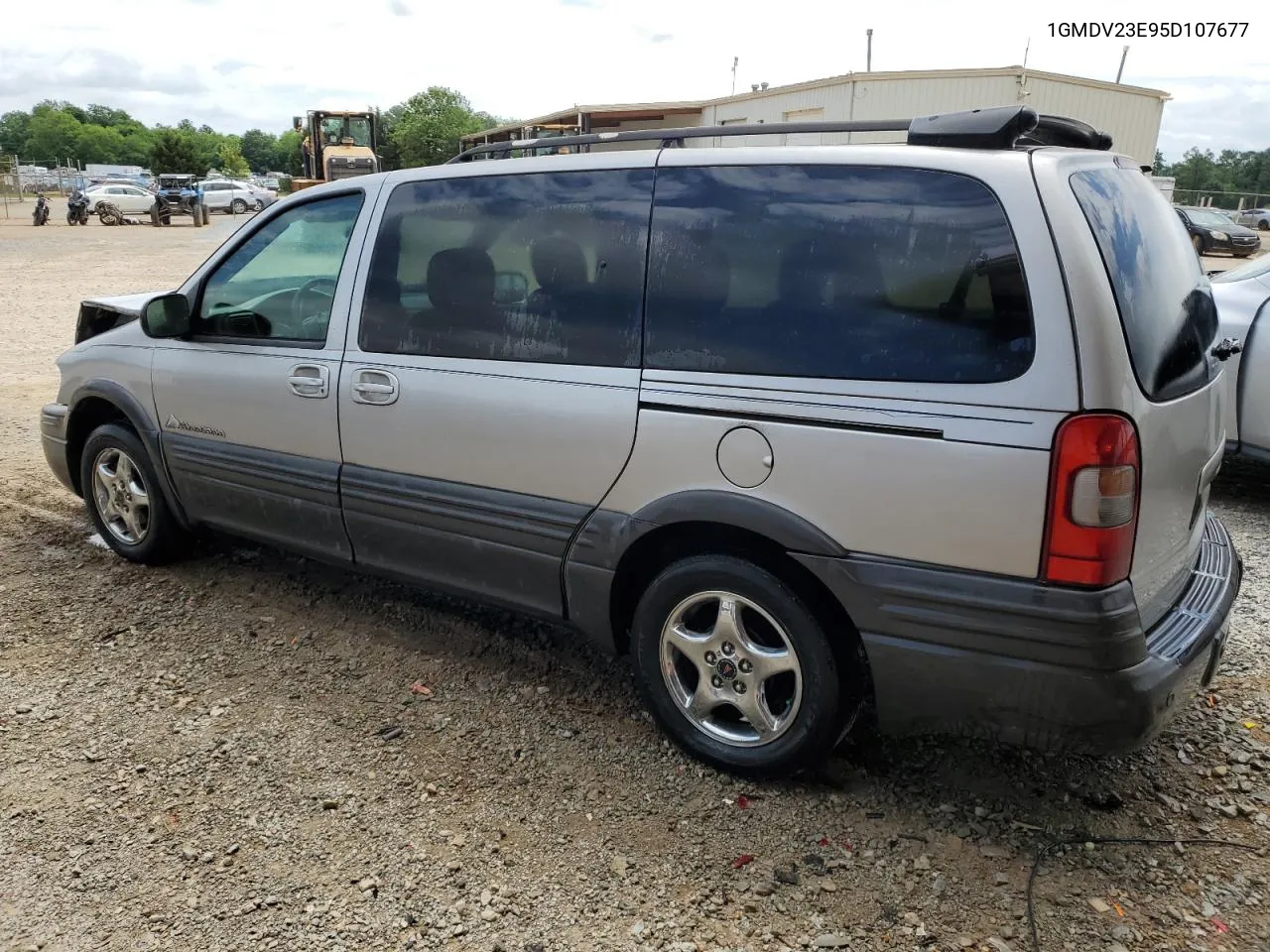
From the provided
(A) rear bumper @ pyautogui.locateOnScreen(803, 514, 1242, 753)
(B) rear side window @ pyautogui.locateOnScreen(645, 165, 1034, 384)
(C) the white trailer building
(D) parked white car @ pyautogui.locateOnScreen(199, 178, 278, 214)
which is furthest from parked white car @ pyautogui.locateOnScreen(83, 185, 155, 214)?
(A) rear bumper @ pyautogui.locateOnScreen(803, 514, 1242, 753)

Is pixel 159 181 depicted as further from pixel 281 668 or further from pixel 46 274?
pixel 281 668

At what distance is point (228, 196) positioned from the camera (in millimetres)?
42688

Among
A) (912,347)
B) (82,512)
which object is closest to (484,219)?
(912,347)

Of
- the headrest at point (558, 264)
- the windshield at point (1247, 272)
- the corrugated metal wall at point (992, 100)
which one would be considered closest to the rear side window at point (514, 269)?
the headrest at point (558, 264)

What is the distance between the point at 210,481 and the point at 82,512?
1.80 m

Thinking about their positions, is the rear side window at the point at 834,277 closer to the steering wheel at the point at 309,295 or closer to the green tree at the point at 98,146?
the steering wheel at the point at 309,295

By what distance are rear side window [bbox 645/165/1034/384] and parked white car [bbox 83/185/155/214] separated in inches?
1607

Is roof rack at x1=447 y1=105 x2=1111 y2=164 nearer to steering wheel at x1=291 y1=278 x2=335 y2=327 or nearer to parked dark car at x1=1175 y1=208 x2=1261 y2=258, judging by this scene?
steering wheel at x1=291 y1=278 x2=335 y2=327

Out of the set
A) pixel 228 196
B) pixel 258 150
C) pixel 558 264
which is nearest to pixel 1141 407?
pixel 558 264

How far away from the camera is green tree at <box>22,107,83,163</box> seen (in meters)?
130

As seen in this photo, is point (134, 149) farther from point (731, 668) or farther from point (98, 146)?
point (731, 668)

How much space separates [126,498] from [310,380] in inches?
63.5

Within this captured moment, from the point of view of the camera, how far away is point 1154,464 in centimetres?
249

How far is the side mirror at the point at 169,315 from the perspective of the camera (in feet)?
13.9
